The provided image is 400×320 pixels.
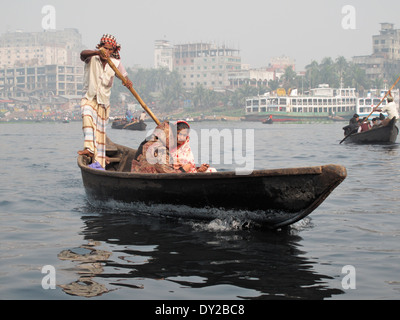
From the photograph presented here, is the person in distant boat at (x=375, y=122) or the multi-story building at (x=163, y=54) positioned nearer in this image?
the person in distant boat at (x=375, y=122)

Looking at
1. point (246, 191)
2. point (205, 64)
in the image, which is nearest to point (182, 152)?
point (246, 191)

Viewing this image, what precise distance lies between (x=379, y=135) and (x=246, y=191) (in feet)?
48.9

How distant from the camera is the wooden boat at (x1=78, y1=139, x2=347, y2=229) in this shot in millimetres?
5527

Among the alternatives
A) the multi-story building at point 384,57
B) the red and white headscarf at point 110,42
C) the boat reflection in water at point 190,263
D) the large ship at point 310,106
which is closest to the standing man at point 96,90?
the red and white headscarf at point 110,42

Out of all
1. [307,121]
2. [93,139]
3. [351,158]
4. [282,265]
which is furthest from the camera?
[307,121]

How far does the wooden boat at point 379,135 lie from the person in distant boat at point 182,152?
13609 millimetres

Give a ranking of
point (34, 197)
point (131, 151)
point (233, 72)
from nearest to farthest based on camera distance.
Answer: point (34, 197)
point (131, 151)
point (233, 72)

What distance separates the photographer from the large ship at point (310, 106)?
303 feet

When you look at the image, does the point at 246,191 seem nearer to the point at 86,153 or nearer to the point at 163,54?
the point at 86,153

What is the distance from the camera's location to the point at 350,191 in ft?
31.2

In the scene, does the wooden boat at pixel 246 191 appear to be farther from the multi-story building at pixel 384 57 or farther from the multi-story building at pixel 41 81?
the multi-story building at pixel 41 81

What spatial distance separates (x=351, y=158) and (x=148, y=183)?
10247 millimetres

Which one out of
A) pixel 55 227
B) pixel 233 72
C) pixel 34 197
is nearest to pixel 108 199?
pixel 55 227

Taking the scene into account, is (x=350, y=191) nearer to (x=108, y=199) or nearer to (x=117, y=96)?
(x=108, y=199)
